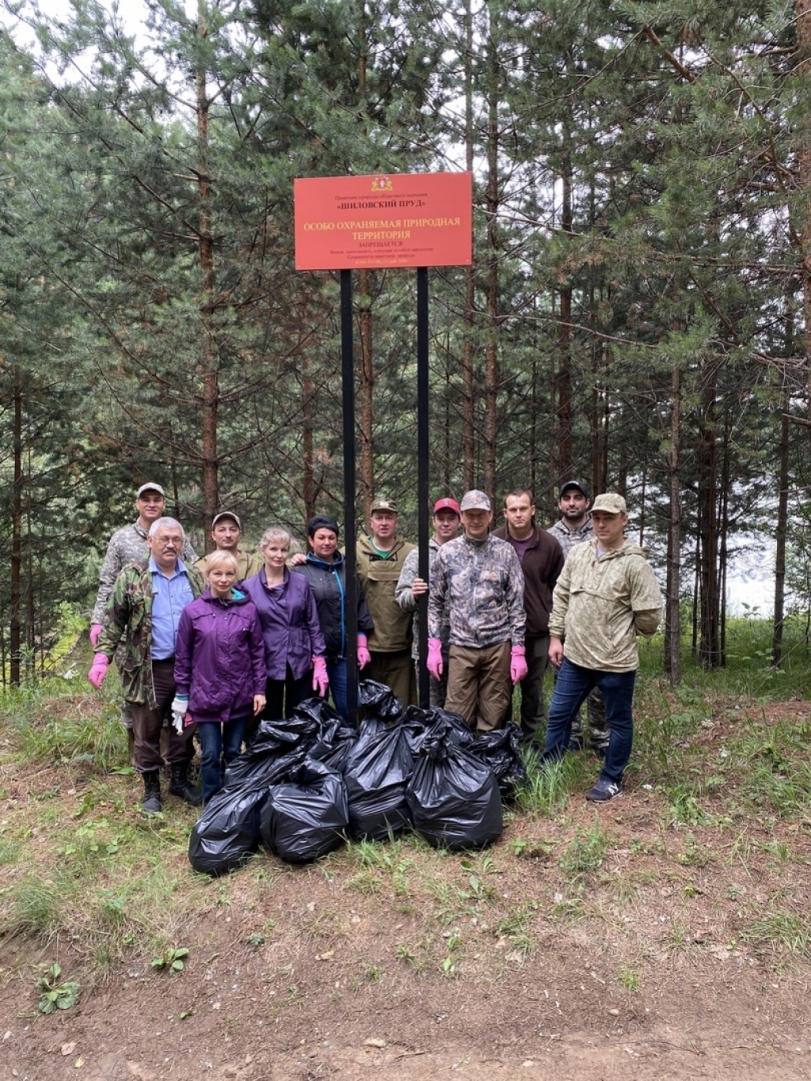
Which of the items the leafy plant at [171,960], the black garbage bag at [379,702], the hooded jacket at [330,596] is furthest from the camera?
the hooded jacket at [330,596]

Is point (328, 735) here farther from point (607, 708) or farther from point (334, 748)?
point (607, 708)

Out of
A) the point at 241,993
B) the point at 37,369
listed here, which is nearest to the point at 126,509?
the point at 37,369

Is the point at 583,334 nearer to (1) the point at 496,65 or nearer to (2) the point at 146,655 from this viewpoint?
(1) the point at 496,65

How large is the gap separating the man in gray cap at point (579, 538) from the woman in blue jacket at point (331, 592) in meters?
1.62

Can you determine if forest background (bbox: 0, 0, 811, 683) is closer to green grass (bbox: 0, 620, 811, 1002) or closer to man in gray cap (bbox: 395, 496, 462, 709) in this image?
man in gray cap (bbox: 395, 496, 462, 709)

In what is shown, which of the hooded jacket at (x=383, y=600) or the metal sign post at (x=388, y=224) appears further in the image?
the hooded jacket at (x=383, y=600)

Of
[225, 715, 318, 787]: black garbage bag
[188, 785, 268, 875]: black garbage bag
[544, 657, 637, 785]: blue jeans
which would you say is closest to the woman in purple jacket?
[225, 715, 318, 787]: black garbage bag

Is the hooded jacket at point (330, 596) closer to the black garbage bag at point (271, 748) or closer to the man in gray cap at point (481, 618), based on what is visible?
the man in gray cap at point (481, 618)

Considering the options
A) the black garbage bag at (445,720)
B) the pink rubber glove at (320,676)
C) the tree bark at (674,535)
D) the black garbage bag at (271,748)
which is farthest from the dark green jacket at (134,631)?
the tree bark at (674,535)

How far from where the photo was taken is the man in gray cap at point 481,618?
451 cm

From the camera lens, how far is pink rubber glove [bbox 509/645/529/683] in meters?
4.45

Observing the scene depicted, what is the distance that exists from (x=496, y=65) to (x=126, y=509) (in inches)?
327

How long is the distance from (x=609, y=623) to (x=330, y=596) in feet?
6.32

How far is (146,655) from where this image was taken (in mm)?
4305
